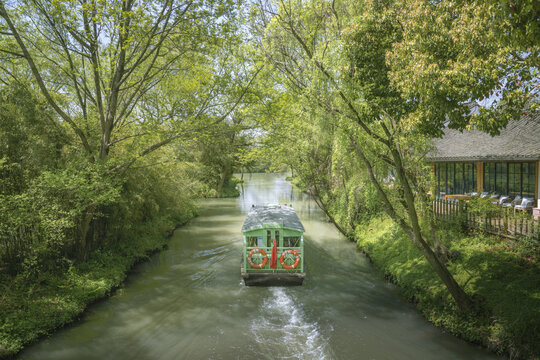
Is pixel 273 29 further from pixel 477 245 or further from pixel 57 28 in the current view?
pixel 477 245

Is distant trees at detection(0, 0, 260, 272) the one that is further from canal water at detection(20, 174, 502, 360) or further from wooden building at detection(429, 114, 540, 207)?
wooden building at detection(429, 114, 540, 207)

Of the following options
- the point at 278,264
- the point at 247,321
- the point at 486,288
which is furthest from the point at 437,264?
the point at 247,321

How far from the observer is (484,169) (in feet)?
53.2

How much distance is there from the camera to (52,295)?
8.96 metres

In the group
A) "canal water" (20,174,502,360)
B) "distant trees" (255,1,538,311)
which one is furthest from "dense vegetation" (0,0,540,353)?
"canal water" (20,174,502,360)

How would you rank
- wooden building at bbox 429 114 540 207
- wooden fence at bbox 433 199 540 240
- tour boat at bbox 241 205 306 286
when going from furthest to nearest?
wooden building at bbox 429 114 540 207 → tour boat at bbox 241 205 306 286 → wooden fence at bbox 433 199 540 240

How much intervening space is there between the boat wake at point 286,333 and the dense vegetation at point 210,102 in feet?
12.2

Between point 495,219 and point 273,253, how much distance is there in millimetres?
7151

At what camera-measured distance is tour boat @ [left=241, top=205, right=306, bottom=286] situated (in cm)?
1070

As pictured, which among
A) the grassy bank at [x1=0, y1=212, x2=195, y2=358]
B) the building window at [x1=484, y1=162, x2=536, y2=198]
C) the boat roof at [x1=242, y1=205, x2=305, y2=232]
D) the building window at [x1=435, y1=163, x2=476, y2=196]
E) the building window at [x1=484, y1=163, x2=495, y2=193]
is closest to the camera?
the grassy bank at [x1=0, y1=212, x2=195, y2=358]

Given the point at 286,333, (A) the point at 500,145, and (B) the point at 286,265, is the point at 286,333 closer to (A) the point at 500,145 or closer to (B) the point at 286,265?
(B) the point at 286,265

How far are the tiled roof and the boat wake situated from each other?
7.57m

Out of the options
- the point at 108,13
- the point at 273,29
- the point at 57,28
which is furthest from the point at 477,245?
the point at 57,28

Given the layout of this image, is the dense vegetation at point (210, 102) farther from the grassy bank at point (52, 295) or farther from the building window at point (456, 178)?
the building window at point (456, 178)
